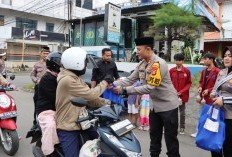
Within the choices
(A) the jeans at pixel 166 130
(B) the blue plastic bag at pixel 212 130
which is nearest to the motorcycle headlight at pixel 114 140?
(B) the blue plastic bag at pixel 212 130

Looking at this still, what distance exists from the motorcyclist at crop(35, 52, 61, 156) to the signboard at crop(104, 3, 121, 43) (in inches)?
376

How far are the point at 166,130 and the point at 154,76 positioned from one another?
33.9 inches

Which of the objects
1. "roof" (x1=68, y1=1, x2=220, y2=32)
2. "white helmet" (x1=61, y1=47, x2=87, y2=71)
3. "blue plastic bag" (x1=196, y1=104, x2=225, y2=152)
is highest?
"roof" (x1=68, y1=1, x2=220, y2=32)

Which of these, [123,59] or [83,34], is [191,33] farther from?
[83,34]

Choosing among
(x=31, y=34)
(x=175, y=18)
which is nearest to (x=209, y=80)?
(x=175, y=18)

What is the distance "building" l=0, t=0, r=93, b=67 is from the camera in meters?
39.3

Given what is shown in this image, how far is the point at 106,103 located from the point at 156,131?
5.16 ft

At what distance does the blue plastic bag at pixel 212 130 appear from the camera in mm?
4449

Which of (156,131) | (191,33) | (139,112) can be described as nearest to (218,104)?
(156,131)

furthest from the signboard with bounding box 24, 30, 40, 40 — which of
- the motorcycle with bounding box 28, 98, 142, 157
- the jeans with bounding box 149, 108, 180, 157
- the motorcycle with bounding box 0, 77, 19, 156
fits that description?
the motorcycle with bounding box 28, 98, 142, 157

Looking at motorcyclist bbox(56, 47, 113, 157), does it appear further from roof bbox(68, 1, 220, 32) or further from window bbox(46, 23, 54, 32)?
window bbox(46, 23, 54, 32)

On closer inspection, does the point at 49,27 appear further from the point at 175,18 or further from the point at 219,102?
the point at 219,102

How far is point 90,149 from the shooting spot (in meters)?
3.59

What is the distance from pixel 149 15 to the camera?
19.1m
